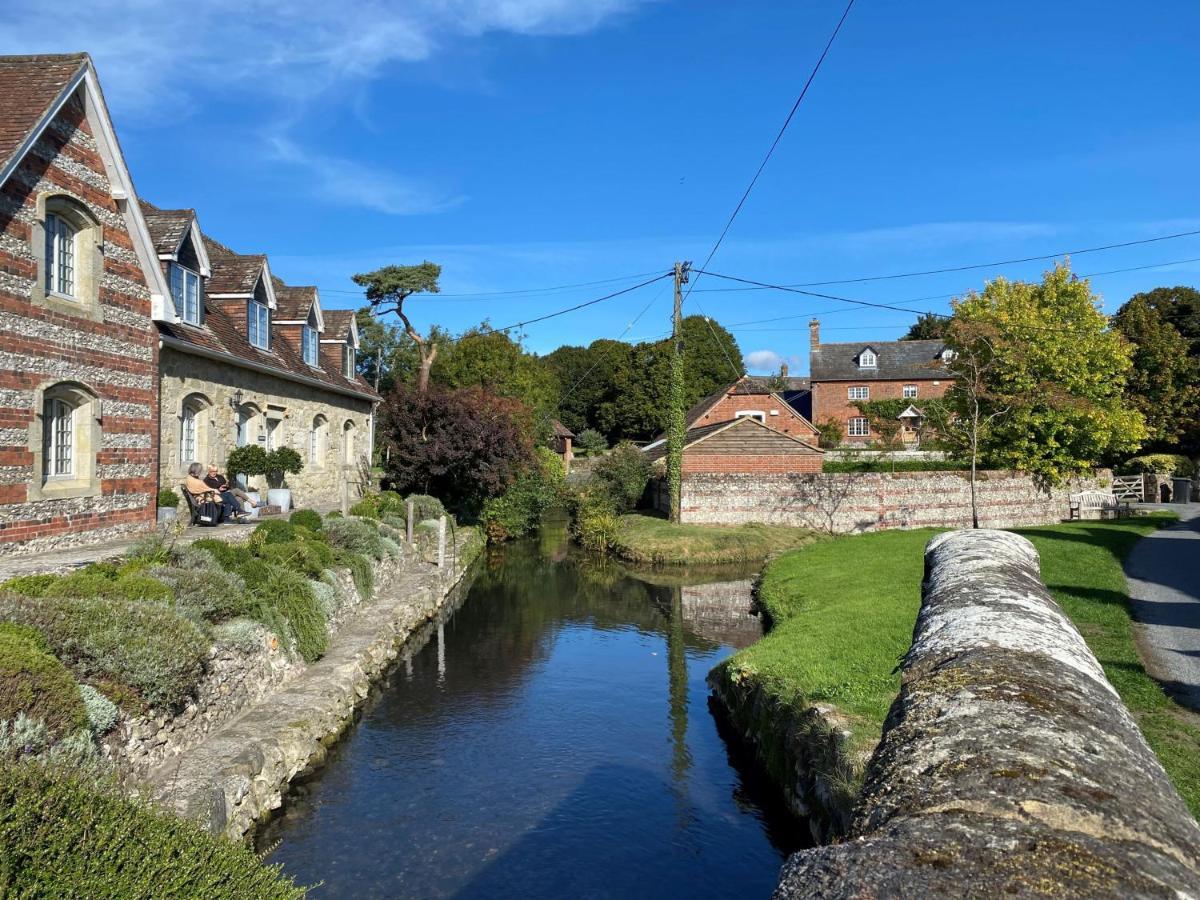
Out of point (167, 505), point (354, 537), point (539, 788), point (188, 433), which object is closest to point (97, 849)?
point (539, 788)

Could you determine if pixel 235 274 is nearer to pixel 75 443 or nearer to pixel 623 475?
pixel 75 443

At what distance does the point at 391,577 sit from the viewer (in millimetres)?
19062

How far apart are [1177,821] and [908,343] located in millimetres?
59881

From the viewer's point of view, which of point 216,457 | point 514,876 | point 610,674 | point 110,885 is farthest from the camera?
point 216,457

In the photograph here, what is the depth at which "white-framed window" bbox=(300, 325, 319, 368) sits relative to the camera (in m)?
25.3

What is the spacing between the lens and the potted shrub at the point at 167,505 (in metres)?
15.8

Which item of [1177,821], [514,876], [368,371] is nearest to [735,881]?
[514,876]

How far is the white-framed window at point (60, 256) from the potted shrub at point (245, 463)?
617 centimetres

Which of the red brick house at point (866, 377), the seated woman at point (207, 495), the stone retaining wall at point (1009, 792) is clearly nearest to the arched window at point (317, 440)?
the seated woman at point (207, 495)

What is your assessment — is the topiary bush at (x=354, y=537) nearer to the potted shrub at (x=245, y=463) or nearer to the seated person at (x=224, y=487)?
the seated person at (x=224, y=487)

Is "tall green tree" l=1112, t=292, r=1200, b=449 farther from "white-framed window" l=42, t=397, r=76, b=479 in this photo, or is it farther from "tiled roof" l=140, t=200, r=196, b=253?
"white-framed window" l=42, t=397, r=76, b=479

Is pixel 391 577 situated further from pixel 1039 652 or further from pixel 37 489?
pixel 1039 652

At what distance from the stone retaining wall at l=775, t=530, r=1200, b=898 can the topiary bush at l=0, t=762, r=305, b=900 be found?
3.68m

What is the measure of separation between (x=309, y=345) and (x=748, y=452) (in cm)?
1775
